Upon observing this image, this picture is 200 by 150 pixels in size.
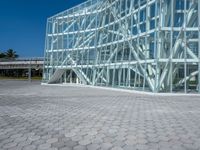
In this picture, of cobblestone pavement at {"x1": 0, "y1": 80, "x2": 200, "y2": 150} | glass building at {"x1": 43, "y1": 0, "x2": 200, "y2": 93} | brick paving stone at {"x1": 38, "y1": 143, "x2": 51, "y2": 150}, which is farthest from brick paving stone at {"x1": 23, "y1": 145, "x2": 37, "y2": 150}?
glass building at {"x1": 43, "y1": 0, "x2": 200, "y2": 93}

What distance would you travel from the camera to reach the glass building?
2484 cm

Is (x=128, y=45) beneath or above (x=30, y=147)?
above

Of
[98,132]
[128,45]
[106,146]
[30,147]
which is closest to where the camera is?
[30,147]

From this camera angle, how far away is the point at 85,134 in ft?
26.0

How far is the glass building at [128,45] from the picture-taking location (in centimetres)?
2484

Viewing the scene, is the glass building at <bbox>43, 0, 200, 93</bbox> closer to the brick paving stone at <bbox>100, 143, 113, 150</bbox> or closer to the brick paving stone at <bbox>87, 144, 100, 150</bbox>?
the brick paving stone at <bbox>100, 143, 113, 150</bbox>

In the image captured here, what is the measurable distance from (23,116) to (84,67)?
30.3 meters

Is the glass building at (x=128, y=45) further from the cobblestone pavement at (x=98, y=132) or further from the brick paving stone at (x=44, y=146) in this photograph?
the brick paving stone at (x=44, y=146)

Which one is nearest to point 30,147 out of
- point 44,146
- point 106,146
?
point 44,146

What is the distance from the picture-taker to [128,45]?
103ft

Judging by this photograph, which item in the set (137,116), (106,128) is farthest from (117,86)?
(106,128)

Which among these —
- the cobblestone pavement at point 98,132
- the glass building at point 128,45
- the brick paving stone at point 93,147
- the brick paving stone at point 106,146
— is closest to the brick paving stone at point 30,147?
the cobblestone pavement at point 98,132

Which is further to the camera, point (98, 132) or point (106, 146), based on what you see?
point (98, 132)

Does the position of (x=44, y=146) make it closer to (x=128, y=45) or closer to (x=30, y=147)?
(x=30, y=147)
